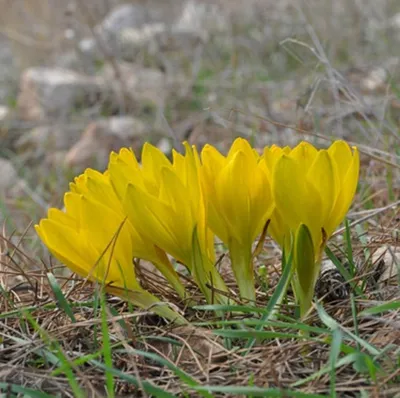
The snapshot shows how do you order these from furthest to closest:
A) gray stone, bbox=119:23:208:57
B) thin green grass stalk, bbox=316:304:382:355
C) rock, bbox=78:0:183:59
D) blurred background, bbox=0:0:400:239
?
rock, bbox=78:0:183:59
gray stone, bbox=119:23:208:57
blurred background, bbox=0:0:400:239
thin green grass stalk, bbox=316:304:382:355

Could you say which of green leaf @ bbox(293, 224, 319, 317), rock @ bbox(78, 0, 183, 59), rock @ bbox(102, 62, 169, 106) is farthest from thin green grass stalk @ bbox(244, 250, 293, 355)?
rock @ bbox(78, 0, 183, 59)

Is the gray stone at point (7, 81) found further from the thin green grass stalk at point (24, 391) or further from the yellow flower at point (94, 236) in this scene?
the thin green grass stalk at point (24, 391)

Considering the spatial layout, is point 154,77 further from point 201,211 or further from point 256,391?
point 256,391

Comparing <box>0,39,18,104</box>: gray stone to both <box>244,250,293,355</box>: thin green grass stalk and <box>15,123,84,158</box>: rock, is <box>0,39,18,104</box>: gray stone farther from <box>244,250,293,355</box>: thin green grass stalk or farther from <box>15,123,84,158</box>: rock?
<box>244,250,293,355</box>: thin green grass stalk

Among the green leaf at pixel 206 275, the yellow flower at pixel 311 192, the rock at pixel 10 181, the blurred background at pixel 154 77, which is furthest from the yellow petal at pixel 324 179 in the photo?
the rock at pixel 10 181

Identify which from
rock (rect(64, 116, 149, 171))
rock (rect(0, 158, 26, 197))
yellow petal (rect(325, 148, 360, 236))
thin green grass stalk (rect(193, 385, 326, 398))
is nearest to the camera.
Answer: thin green grass stalk (rect(193, 385, 326, 398))

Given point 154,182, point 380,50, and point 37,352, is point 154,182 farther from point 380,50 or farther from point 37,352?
point 380,50

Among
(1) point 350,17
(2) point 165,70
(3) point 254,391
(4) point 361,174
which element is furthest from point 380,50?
(3) point 254,391
